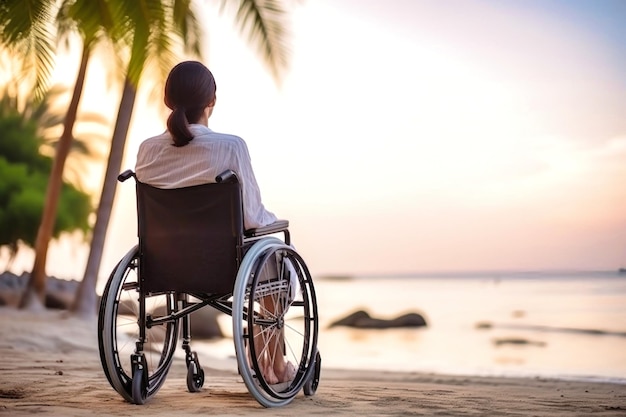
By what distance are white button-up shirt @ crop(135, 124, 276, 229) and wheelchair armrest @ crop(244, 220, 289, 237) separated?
0.02 metres

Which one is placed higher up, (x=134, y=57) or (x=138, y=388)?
(x=134, y=57)

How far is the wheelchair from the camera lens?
384cm

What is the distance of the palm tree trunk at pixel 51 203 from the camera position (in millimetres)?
13320

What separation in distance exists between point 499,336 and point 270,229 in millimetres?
14007

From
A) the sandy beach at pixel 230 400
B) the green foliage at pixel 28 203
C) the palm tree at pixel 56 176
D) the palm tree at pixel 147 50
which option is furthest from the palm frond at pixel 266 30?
the green foliage at pixel 28 203

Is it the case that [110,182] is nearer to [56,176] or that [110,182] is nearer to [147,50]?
[56,176]

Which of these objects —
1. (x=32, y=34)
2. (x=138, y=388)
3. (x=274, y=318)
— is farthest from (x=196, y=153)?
(x=32, y=34)

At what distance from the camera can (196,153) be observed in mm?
3934

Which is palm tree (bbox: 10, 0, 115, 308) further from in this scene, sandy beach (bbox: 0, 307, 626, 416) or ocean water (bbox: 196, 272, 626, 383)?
sandy beach (bbox: 0, 307, 626, 416)

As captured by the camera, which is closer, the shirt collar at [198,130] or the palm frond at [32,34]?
the shirt collar at [198,130]

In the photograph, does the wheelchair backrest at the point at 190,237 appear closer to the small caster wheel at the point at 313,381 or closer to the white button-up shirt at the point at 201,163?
the white button-up shirt at the point at 201,163

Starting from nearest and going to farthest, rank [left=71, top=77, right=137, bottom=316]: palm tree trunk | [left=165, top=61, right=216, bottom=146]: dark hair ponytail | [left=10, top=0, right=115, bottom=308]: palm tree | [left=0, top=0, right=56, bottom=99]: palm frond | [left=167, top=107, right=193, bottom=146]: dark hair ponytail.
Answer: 1. [left=167, top=107, right=193, bottom=146]: dark hair ponytail
2. [left=165, top=61, right=216, bottom=146]: dark hair ponytail
3. [left=0, top=0, right=56, bottom=99]: palm frond
4. [left=71, top=77, right=137, bottom=316]: palm tree trunk
5. [left=10, top=0, right=115, bottom=308]: palm tree

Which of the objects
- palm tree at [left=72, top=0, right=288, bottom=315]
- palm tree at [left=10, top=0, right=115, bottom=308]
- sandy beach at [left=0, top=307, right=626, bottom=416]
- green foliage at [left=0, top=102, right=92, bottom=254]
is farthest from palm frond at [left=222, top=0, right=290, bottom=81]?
green foliage at [left=0, top=102, right=92, bottom=254]

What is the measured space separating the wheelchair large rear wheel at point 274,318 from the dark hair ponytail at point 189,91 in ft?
2.16
